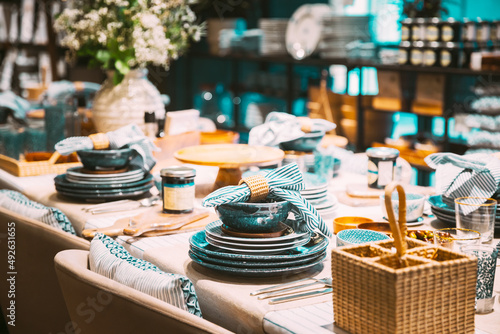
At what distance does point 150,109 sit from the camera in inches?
112

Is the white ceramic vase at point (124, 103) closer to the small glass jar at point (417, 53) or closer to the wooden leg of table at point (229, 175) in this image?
the wooden leg of table at point (229, 175)

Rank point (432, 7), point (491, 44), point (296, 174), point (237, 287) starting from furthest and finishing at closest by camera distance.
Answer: point (432, 7)
point (491, 44)
point (296, 174)
point (237, 287)

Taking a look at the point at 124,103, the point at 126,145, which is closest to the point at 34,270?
the point at 126,145

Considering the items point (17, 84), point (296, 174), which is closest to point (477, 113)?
point (296, 174)

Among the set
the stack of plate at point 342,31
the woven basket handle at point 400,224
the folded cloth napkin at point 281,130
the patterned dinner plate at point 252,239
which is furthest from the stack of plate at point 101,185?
the stack of plate at point 342,31

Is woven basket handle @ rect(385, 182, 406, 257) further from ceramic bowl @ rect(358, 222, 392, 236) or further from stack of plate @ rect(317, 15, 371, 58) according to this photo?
stack of plate @ rect(317, 15, 371, 58)

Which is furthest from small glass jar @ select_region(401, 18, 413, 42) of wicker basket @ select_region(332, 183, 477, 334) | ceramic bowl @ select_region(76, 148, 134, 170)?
wicker basket @ select_region(332, 183, 477, 334)

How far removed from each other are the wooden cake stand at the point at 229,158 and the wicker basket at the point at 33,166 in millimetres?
570

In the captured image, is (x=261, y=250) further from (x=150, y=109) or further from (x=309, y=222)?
(x=150, y=109)

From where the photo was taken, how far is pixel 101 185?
2014 mm

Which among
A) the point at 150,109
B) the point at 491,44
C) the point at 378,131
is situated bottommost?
the point at 378,131

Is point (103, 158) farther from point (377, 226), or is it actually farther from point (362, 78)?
point (362, 78)

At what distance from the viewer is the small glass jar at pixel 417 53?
167 inches

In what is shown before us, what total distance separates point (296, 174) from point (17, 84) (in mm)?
6120
